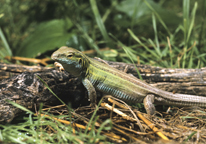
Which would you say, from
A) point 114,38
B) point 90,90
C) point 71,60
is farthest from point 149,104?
point 114,38

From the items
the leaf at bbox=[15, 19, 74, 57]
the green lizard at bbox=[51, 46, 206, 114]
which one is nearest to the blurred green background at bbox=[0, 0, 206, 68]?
the leaf at bbox=[15, 19, 74, 57]

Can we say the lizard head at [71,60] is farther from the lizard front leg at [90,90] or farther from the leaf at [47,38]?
the leaf at [47,38]

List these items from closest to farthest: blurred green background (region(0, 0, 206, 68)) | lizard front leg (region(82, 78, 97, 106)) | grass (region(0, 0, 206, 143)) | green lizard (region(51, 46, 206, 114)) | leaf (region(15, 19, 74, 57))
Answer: grass (region(0, 0, 206, 143)), lizard front leg (region(82, 78, 97, 106)), green lizard (region(51, 46, 206, 114)), blurred green background (region(0, 0, 206, 68)), leaf (region(15, 19, 74, 57))

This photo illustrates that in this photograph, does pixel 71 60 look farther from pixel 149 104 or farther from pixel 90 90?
pixel 149 104

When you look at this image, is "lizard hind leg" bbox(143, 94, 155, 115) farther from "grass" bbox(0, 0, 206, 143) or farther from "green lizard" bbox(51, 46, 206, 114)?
"grass" bbox(0, 0, 206, 143)

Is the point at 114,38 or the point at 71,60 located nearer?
the point at 71,60

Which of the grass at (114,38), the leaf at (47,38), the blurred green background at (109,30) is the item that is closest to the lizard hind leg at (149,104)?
the grass at (114,38)
